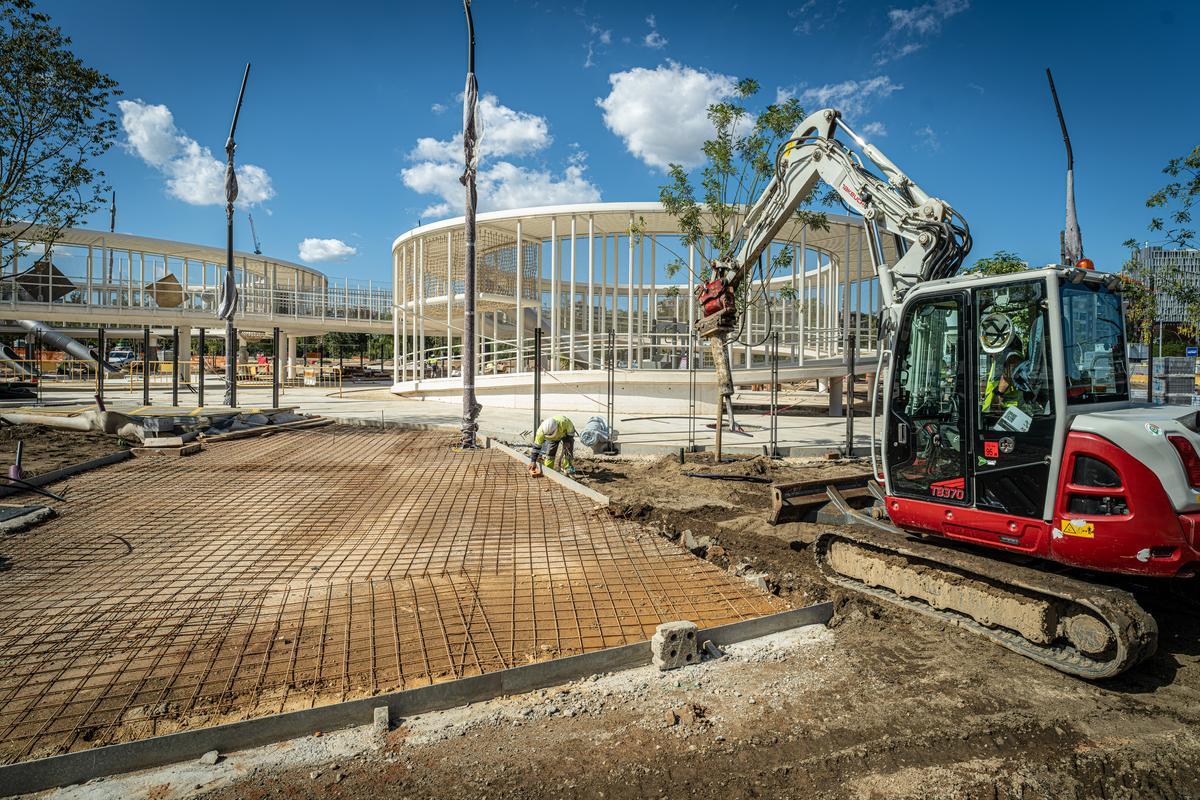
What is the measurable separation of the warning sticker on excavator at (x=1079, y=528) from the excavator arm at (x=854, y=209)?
2.40 metres

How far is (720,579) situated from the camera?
19.1ft

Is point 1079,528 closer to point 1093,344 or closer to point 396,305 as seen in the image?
point 1093,344

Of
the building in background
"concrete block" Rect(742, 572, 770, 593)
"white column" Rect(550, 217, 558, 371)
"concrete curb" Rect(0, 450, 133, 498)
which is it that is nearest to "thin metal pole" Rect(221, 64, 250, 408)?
"concrete curb" Rect(0, 450, 133, 498)

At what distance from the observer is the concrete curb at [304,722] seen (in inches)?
117

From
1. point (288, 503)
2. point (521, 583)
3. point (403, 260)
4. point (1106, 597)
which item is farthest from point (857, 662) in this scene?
point (403, 260)

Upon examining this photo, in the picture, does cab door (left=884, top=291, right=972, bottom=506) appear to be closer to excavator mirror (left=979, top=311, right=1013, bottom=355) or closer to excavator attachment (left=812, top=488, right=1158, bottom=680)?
excavator mirror (left=979, top=311, right=1013, bottom=355)

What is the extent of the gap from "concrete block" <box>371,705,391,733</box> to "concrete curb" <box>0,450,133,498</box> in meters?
7.14

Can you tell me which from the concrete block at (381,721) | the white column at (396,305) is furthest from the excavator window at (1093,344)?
the white column at (396,305)

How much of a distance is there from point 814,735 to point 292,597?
403 centimetres

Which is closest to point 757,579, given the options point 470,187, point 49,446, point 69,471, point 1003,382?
point 1003,382

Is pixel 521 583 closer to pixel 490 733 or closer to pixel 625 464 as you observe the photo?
pixel 490 733

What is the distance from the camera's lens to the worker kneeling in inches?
395

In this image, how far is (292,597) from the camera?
202 inches

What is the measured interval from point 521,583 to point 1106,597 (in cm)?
416
